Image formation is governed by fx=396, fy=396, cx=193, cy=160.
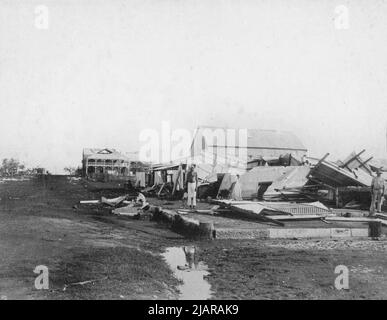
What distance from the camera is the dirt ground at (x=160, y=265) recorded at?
507 cm

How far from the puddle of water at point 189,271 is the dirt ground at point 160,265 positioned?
0.12m

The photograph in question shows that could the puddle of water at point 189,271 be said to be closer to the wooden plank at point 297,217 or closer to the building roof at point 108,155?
the wooden plank at point 297,217

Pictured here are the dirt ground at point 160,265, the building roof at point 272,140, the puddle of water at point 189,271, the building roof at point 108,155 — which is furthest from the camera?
the building roof at point 108,155

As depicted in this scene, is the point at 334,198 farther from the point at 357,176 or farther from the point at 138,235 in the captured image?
the point at 138,235

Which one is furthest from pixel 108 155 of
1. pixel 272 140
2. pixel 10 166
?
pixel 10 166

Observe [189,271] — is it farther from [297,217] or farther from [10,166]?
[10,166]

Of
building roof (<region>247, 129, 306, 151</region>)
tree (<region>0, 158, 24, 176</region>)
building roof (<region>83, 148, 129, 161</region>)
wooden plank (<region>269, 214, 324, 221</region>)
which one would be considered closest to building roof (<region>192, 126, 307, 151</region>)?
building roof (<region>247, 129, 306, 151</region>)

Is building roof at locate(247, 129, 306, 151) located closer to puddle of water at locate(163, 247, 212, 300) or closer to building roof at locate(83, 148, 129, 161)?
building roof at locate(83, 148, 129, 161)

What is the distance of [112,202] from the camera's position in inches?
688

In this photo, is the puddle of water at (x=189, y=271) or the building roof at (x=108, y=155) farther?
the building roof at (x=108, y=155)

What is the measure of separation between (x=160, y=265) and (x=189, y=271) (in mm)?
538

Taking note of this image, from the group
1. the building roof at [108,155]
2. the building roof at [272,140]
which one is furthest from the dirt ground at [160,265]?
the building roof at [108,155]

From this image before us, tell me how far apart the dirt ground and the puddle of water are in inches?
4.9

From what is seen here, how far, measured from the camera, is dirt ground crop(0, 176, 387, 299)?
5074 mm
